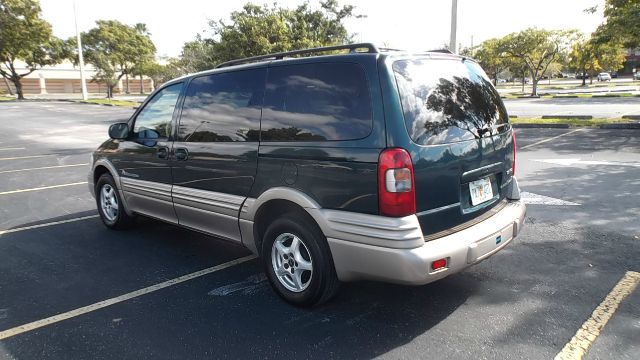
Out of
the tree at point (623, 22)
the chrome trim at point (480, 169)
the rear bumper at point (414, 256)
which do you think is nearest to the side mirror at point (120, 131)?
the rear bumper at point (414, 256)

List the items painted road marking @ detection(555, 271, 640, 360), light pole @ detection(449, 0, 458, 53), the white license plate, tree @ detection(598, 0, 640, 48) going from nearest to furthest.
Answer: painted road marking @ detection(555, 271, 640, 360) → the white license plate → tree @ detection(598, 0, 640, 48) → light pole @ detection(449, 0, 458, 53)

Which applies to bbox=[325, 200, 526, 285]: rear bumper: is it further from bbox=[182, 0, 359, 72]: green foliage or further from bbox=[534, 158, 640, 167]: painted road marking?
bbox=[182, 0, 359, 72]: green foliage

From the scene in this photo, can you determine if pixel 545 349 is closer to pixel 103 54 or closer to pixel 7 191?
pixel 7 191

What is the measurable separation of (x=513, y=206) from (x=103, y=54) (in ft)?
187

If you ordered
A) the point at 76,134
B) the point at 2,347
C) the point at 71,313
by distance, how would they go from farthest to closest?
the point at 76,134 < the point at 71,313 < the point at 2,347

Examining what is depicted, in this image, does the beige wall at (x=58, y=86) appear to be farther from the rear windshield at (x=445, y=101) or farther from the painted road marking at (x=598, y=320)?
the painted road marking at (x=598, y=320)

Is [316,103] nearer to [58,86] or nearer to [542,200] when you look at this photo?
[542,200]

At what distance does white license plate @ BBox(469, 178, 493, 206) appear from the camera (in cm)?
338

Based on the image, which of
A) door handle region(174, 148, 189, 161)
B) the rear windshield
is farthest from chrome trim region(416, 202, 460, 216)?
door handle region(174, 148, 189, 161)

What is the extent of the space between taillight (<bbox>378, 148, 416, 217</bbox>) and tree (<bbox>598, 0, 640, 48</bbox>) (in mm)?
12726

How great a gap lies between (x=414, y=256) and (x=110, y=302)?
95.9 inches

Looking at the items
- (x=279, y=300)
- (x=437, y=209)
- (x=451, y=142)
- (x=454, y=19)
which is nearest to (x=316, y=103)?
(x=451, y=142)

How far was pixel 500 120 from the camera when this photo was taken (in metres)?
3.85

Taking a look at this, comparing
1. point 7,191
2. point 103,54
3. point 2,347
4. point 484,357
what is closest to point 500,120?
point 484,357
